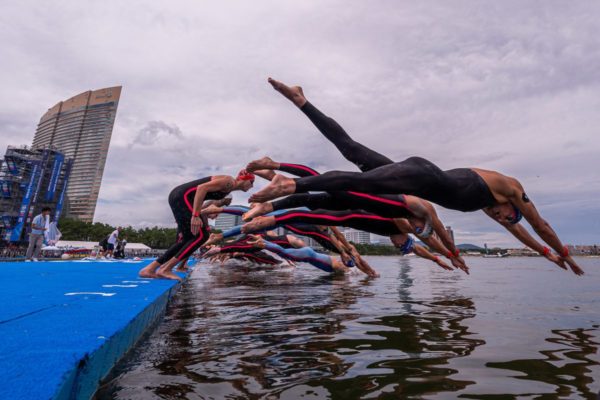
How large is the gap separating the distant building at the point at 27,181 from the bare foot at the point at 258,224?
54.8 meters

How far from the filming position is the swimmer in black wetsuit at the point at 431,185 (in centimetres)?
351

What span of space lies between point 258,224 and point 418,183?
2.97 m

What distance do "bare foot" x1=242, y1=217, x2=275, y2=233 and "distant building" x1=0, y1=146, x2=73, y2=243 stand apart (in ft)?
180

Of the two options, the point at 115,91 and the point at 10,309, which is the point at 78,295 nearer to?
the point at 10,309

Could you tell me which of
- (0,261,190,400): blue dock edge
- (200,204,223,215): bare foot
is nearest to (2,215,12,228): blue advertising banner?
(200,204,223,215): bare foot

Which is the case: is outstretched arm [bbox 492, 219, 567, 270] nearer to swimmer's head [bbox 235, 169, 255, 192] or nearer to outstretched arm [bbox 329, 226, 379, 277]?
swimmer's head [bbox 235, 169, 255, 192]

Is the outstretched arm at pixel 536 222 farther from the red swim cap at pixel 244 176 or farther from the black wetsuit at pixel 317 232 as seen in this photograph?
the black wetsuit at pixel 317 232

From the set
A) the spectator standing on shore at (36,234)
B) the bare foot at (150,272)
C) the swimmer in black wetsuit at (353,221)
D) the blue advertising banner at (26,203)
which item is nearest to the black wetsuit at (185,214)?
the bare foot at (150,272)

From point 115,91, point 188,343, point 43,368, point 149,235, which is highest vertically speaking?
point 115,91

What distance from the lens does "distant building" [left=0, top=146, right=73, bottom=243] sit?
51.3 m

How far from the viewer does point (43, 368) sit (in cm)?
143

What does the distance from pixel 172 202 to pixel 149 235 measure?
8507 centimetres

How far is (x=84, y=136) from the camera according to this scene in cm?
10500

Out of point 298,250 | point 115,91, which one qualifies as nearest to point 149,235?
point 115,91
